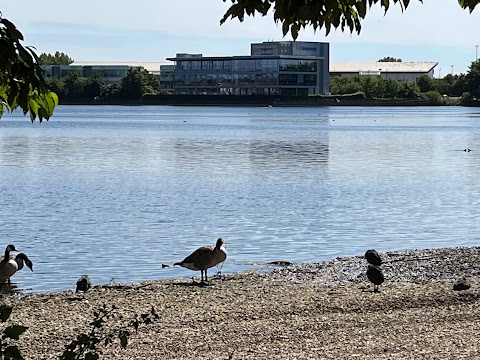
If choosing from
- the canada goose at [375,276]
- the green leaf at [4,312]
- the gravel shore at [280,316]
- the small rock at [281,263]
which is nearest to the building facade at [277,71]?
the small rock at [281,263]

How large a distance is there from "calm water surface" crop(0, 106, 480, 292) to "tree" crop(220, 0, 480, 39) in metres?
11.9

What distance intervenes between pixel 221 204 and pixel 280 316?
19435mm

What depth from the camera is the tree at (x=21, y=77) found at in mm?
5051

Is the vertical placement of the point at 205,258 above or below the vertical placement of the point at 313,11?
below

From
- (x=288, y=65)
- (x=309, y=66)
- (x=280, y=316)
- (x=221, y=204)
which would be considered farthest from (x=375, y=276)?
(x=309, y=66)

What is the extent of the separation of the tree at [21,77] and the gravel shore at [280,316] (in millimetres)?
4939

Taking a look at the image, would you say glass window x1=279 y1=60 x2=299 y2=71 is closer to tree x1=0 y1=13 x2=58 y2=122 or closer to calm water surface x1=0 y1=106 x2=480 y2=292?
calm water surface x1=0 y1=106 x2=480 y2=292

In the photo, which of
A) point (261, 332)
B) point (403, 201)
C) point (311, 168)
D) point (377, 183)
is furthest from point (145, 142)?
point (261, 332)

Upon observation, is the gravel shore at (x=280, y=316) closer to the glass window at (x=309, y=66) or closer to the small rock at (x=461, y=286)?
the small rock at (x=461, y=286)

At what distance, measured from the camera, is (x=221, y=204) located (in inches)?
1254

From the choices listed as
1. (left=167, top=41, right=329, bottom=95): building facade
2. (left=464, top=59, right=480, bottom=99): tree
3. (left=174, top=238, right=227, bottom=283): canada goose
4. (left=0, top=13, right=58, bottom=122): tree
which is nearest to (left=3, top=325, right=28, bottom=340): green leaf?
(left=0, top=13, right=58, bottom=122): tree

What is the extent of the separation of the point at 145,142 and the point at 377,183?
34.9m

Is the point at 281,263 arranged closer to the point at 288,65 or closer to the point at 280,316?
the point at 280,316

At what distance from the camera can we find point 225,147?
6581 cm
